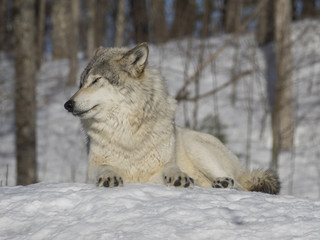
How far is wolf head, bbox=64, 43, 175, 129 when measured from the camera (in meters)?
4.48

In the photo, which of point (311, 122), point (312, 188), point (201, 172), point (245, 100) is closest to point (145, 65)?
point (201, 172)

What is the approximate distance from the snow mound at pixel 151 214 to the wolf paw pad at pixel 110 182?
9cm

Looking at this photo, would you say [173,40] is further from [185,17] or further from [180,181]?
[180,181]

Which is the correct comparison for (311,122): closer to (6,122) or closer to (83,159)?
(83,159)

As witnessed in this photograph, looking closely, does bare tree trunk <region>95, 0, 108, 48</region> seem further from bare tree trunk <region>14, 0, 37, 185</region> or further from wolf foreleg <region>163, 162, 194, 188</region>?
wolf foreleg <region>163, 162, 194, 188</region>

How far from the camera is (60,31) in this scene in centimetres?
1995

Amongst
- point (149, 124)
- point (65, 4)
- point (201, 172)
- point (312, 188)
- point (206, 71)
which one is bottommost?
point (312, 188)

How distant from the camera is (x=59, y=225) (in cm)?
317

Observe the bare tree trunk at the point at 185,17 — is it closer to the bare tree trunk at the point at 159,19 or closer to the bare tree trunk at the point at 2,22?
the bare tree trunk at the point at 159,19

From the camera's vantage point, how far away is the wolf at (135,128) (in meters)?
4.50

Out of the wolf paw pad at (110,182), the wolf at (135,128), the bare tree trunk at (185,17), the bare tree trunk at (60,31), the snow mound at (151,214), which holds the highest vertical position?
the bare tree trunk at (60,31)

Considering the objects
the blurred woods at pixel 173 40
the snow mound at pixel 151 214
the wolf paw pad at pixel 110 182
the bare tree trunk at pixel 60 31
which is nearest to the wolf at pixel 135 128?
the wolf paw pad at pixel 110 182

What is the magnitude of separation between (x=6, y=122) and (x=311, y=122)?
28.5ft

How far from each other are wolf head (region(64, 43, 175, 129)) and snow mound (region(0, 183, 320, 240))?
85 cm
